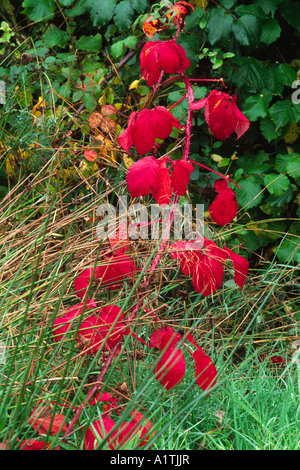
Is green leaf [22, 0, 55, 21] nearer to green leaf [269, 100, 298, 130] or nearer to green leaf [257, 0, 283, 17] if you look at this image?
green leaf [257, 0, 283, 17]

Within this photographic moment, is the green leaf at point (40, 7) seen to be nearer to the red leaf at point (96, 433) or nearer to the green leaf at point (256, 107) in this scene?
the green leaf at point (256, 107)

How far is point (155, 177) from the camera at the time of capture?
1431 mm

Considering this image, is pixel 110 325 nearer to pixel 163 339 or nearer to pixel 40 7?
pixel 163 339

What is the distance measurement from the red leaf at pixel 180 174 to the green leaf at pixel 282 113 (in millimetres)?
1126

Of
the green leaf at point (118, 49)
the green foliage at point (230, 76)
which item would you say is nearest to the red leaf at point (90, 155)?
the green foliage at point (230, 76)

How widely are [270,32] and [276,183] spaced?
666 millimetres

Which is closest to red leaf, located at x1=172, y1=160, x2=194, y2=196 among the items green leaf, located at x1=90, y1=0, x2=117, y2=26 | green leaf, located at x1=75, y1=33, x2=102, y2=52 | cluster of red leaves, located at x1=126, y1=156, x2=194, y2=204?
cluster of red leaves, located at x1=126, y1=156, x2=194, y2=204

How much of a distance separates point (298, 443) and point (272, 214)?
1.53m

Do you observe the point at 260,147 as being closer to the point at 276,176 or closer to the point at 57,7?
the point at 276,176

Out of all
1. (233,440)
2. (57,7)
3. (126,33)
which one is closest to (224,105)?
(233,440)

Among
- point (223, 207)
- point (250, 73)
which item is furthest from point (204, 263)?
point (250, 73)

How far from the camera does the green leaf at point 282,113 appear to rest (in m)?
2.42

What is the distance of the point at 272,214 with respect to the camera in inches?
101

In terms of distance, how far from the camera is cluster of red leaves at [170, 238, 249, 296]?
1464 millimetres
